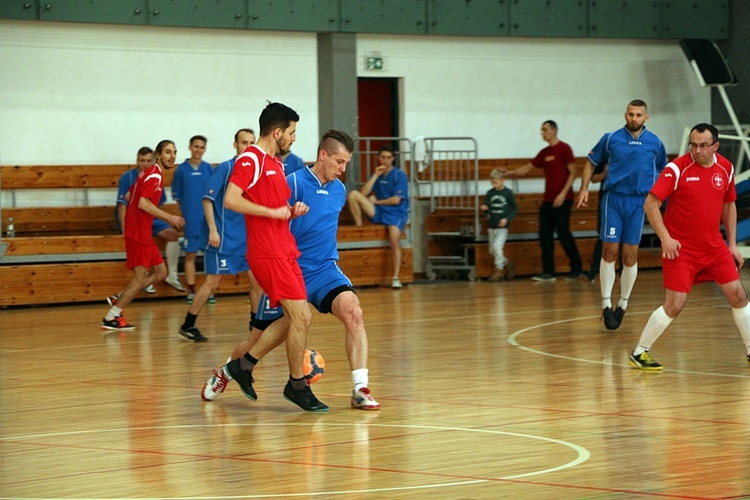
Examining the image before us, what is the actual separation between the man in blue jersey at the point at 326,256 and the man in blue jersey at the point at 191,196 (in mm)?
7950

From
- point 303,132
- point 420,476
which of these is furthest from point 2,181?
point 420,476

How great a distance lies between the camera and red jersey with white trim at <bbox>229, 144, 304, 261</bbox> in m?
7.44

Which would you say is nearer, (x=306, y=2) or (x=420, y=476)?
(x=420, y=476)

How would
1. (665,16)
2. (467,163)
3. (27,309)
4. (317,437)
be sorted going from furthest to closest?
1. (665,16)
2. (467,163)
3. (27,309)
4. (317,437)

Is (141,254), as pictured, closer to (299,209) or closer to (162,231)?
(162,231)

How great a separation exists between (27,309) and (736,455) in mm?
11226

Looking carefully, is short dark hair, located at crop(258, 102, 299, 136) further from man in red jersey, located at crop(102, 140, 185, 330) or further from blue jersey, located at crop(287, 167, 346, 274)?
man in red jersey, located at crop(102, 140, 185, 330)

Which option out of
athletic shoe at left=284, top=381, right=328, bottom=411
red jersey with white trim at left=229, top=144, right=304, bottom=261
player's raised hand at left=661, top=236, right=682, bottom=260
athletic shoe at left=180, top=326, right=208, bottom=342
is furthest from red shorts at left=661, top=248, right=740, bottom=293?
athletic shoe at left=180, top=326, right=208, bottom=342

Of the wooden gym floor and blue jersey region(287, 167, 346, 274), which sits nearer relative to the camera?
the wooden gym floor

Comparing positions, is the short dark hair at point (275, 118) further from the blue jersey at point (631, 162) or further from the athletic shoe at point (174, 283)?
the athletic shoe at point (174, 283)

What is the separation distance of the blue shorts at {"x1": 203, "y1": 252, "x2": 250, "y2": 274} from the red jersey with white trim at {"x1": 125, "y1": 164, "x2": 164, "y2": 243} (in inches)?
63.6

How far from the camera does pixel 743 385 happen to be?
852 cm

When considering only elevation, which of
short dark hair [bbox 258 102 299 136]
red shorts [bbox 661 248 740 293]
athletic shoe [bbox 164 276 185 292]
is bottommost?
athletic shoe [bbox 164 276 185 292]

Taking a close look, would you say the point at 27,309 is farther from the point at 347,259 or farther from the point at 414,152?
the point at 414,152
